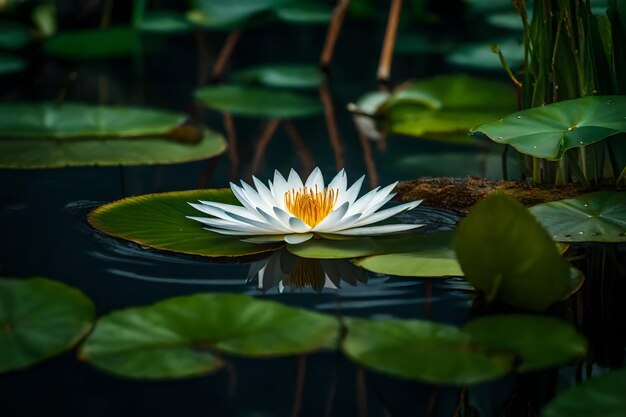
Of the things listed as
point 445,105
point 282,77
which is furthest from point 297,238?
point 282,77

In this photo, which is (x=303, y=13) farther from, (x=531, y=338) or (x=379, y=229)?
(x=531, y=338)

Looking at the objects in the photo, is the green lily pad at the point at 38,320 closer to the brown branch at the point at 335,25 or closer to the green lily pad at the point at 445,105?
the green lily pad at the point at 445,105

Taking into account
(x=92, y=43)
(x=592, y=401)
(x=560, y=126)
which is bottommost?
(x=592, y=401)

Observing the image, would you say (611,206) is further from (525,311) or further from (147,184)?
(147,184)

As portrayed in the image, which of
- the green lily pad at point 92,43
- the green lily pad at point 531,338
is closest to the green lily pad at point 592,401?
the green lily pad at point 531,338

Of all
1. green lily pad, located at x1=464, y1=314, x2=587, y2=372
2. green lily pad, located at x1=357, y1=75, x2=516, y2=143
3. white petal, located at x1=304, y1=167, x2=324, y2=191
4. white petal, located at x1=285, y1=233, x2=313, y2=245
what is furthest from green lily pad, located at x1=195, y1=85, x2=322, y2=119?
green lily pad, located at x1=464, y1=314, x2=587, y2=372

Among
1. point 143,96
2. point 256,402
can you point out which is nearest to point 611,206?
point 256,402

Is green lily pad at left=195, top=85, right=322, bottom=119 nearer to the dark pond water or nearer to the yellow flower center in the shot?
the dark pond water
